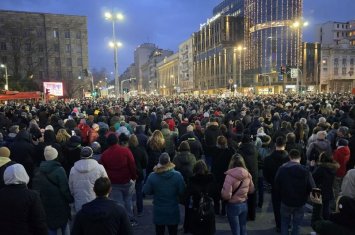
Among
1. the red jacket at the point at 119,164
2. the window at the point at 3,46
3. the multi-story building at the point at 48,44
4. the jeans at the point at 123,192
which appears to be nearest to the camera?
the red jacket at the point at 119,164

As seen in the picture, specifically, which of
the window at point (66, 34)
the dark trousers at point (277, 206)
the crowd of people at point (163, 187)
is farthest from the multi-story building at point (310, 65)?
the dark trousers at point (277, 206)

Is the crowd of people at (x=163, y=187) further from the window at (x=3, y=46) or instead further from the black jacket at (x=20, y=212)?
the window at (x=3, y=46)

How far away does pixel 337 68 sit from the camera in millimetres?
90375

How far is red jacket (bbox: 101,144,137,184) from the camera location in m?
6.37

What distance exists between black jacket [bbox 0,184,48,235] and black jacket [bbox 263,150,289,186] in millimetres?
4482

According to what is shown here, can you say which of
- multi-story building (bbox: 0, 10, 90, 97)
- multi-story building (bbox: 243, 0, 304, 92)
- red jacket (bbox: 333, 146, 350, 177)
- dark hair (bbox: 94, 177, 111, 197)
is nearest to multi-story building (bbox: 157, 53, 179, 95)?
multi-story building (bbox: 243, 0, 304, 92)

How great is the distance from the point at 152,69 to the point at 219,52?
74.0m

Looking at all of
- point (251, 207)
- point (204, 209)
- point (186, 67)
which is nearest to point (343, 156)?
point (251, 207)

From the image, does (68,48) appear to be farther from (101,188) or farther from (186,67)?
(101,188)

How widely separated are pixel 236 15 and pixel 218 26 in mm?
10096

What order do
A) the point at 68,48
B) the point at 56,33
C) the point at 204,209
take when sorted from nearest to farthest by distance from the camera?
the point at 204,209, the point at 56,33, the point at 68,48

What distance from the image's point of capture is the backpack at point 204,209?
5.05 meters

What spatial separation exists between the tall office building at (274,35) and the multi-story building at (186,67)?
102 feet

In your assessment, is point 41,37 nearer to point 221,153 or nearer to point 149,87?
point 221,153
